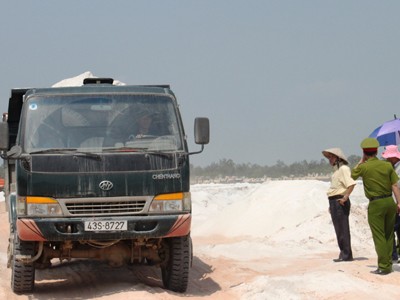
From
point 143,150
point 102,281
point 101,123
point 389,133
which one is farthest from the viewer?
point 389,133

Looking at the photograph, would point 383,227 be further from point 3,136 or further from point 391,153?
point 3,136

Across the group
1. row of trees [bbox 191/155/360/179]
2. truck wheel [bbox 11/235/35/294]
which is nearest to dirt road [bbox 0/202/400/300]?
truck wheel [bbox 11/235/35/294]

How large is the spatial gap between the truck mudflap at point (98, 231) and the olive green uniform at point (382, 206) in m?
2.68

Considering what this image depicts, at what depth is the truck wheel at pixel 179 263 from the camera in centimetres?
980

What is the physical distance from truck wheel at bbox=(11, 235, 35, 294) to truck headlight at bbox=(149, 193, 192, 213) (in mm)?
1623

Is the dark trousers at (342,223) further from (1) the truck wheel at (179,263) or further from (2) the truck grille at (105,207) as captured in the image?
(2) the truck grille at (105,207)

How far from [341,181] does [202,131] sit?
336 centimetres

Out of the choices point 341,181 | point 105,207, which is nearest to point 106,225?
point 105,207

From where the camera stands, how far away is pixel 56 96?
9.88 metres

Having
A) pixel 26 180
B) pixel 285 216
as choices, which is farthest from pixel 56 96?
pixel 285 216

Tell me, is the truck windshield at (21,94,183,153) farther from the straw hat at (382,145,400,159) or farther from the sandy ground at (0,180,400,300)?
the straw hat at (382,145,400,159)

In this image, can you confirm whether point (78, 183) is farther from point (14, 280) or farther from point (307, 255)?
point (307, 255)

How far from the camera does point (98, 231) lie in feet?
30.1

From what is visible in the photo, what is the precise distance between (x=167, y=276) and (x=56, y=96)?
274 cm
